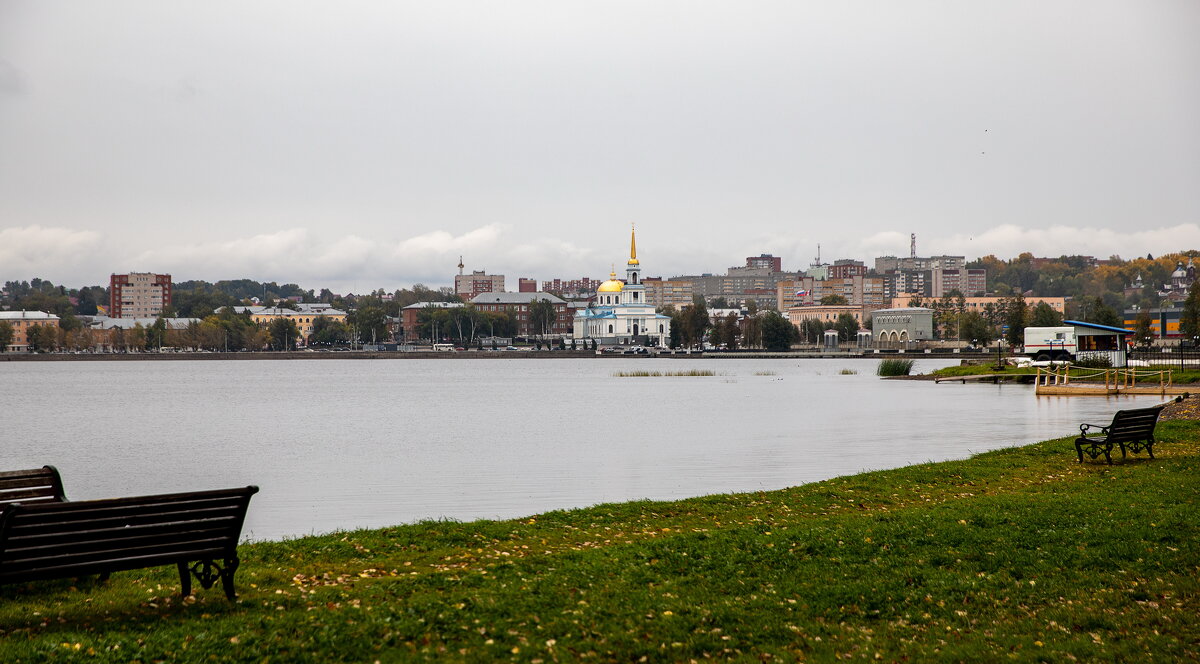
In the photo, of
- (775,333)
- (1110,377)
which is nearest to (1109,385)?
(1110,377)

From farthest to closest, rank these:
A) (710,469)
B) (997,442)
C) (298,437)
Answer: (298,437)
(997,442)
(710,469)

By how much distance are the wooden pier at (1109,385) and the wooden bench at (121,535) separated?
37666mm

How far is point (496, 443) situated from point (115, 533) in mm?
24572

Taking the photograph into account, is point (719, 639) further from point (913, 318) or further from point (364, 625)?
point (913, 318)

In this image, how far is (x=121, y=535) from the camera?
8.09m

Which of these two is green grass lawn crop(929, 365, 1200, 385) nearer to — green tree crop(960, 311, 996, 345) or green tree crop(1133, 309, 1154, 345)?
green tree crop(1133, 309, 1154, 345)

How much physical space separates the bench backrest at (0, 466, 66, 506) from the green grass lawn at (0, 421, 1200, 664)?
952 millimetres

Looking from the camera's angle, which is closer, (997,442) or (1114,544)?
(1114,544)

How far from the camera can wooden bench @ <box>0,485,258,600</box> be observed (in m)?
7.79

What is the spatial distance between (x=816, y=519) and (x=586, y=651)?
579 centimetres

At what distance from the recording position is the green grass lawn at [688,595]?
733cm

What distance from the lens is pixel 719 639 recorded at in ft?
25.0

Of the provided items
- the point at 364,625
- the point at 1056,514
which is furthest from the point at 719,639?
the point at 1056,514

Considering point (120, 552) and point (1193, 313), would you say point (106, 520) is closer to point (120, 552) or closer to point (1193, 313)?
point (120, 552)
